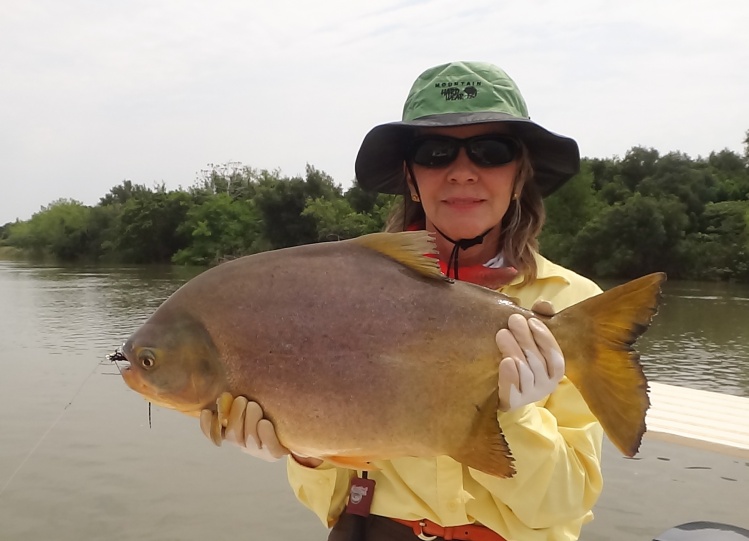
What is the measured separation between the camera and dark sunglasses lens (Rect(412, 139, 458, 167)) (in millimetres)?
2922

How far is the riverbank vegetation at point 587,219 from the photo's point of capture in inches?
1796

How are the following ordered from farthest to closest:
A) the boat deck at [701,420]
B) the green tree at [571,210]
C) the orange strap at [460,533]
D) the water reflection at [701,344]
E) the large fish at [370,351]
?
the green tree at [571,210] → the water reflection at [701,344] → the boat deck at [701,420] → the orange strap at [460,533] → the large fish at [370,351]

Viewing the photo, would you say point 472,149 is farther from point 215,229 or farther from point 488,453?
point 215,229

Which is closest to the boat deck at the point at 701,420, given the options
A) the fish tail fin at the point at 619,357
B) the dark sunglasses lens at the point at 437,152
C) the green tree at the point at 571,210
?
the dark sunglasses lens at the point at 437,152

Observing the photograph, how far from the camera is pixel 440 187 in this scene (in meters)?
2.97

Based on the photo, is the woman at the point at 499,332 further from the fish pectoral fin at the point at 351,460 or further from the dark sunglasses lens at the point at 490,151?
the fish pectoral fin at the point at 351,460

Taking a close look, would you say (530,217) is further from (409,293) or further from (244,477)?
(244,477)

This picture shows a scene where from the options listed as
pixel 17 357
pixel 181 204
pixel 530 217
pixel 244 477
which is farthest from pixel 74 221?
pixel 530 217

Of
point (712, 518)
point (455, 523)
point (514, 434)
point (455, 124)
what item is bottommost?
point (712, 518)

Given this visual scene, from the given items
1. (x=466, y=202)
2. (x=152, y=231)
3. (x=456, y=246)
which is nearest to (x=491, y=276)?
(x=456, y=246)

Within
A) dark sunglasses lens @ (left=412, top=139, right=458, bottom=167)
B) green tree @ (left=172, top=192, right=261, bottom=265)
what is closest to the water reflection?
dark sunglasses lens @ (left=412, top=139, right=458, bottom=167)

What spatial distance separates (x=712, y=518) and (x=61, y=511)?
27.8 feet

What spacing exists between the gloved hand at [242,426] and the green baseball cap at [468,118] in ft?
4.47

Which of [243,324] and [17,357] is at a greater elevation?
[243,324]
